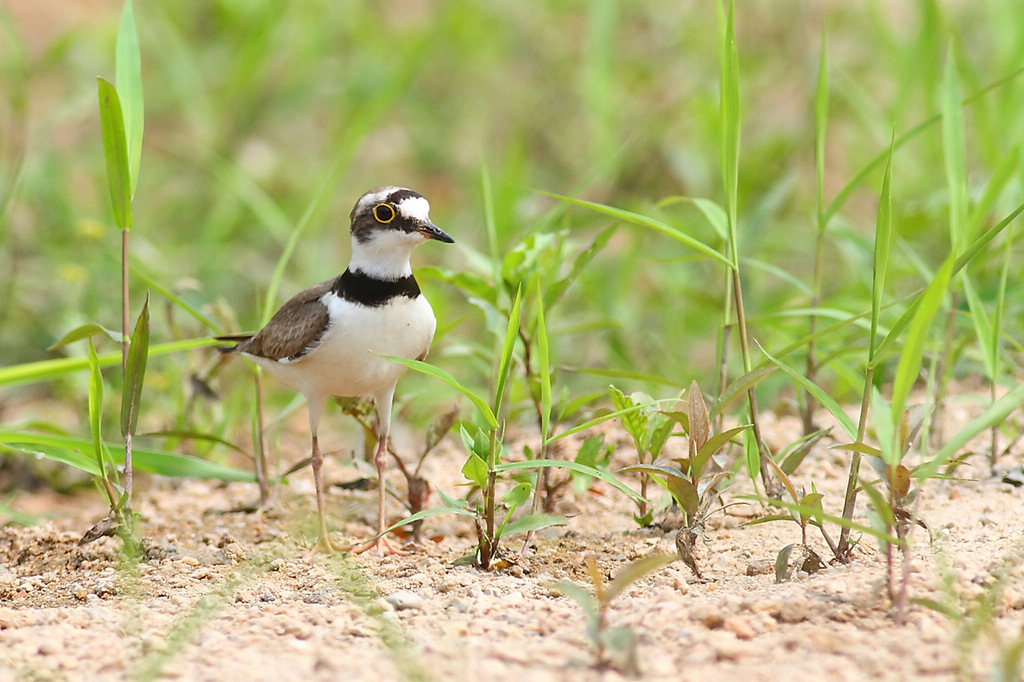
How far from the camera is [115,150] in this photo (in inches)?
115

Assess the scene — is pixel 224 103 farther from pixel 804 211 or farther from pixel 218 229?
pixel 804 211

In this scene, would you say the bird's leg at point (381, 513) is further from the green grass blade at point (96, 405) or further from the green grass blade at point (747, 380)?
the green grass blade at point (747, 380)

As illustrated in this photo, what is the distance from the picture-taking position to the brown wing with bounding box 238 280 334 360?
333 cm

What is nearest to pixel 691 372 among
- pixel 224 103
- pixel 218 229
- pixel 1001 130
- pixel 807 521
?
pixel 1001 130

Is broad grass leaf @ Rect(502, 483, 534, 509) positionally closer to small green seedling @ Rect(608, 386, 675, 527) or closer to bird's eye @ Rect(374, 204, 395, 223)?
small green seedling @ Rect(608, 386, 675, 527)

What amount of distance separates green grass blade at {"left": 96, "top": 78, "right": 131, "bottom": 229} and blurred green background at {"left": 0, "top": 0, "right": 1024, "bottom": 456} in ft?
2.79

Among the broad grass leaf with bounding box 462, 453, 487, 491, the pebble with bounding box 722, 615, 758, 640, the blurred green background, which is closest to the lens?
the pebble with bounding box 722, 615, 758, 640

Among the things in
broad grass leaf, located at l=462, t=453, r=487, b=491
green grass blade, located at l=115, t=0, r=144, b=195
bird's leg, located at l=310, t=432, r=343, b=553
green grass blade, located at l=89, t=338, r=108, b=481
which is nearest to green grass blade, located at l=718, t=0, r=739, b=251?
broad grass leaf, located at l=462, t=453, r=487, b=491

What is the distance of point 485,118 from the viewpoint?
7.64 meters

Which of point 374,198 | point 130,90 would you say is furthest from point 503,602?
point 130,90

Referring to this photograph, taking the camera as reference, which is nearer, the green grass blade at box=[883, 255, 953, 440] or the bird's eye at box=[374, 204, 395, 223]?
the green grass blade at box=[883, 255, 953, 440]

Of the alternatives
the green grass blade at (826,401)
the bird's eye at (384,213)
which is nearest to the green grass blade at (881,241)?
the green grass blade at (826,401)

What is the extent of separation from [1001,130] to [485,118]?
3852 mm

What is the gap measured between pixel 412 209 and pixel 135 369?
0.93 metres
